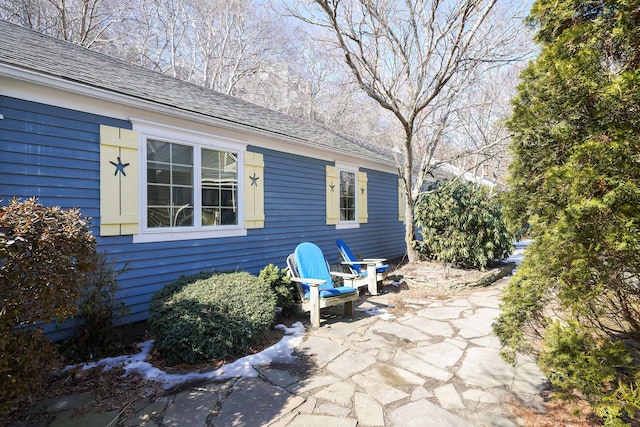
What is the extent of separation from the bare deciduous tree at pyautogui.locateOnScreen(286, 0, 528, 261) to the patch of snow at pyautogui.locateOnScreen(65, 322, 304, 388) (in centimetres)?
460

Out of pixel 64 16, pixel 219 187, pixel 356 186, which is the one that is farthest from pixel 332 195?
pixel 64 16

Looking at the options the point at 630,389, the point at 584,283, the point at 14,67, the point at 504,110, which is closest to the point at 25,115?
the point at 14,67

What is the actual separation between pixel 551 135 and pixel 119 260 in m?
4.40

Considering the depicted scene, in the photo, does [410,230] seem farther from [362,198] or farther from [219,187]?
[219,187]

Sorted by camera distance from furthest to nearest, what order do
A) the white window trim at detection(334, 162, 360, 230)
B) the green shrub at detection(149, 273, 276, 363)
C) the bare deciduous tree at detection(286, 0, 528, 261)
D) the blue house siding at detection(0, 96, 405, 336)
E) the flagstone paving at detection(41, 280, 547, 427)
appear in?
the white window trim at detection(334, 162, 360, 230), the bare deciduous tree at detection(286, 0, 528, 261), the blue house siding at detection(0, 96, 405, 336), the green shrub at detection(149, 273, 276, 363), the flagstone paving at detection(41, 280, 547, 427)

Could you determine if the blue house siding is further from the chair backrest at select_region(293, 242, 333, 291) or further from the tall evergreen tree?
the tall evergreen tree

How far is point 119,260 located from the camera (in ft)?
12.5

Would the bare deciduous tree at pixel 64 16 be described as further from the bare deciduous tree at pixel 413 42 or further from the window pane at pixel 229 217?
the window pane at pixel 229 217

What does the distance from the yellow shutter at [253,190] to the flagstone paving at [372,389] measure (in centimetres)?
239

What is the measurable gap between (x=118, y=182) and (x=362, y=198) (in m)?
5.60

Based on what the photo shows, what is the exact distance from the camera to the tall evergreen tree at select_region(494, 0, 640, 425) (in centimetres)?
174

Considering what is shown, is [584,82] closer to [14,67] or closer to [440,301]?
[440,301]

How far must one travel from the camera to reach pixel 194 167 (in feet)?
15.3

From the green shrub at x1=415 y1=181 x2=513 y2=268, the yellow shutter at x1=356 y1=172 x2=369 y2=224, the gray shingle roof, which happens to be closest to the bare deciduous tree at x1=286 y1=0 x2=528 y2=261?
the green shrub at x1=415 y1=181 x2=513 y2=268
